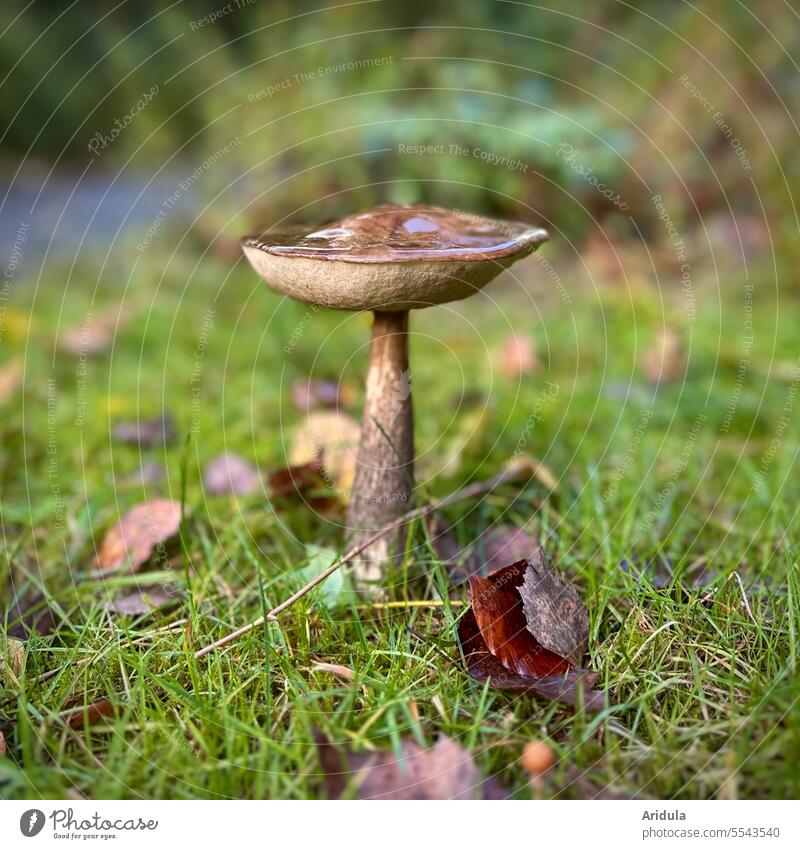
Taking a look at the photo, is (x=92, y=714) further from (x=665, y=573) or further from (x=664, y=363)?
(x=664, y=363)

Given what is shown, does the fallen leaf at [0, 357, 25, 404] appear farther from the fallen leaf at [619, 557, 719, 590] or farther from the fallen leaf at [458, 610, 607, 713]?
the fallen leaf at [619, 557, 719, 590]

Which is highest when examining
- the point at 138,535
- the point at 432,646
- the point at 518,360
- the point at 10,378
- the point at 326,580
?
the point at 10,378

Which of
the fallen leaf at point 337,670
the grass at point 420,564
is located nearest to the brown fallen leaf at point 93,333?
the grass at point 420,564

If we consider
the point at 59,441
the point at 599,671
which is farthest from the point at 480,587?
the point at 59,441

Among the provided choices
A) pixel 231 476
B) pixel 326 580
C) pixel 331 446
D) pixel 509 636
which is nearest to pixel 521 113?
pixel 331 446

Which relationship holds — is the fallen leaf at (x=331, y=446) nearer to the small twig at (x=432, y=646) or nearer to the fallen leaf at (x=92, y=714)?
the small twig at (x=432, y=646)

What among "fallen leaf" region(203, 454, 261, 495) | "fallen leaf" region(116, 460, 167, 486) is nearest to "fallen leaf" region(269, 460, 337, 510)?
"fallen leaf" region(203, 454, 261, 495)

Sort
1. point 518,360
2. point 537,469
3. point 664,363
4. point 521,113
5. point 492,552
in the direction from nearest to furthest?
point 492,552, point 537,469, point 664,363, point 518,360, point 521,113
